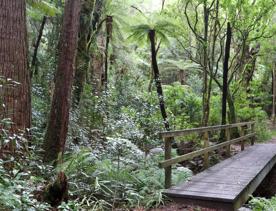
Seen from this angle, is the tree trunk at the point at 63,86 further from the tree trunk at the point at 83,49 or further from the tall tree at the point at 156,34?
the tall tree at the point at 156,34

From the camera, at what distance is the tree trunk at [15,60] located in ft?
18.0

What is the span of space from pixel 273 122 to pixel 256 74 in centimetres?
407

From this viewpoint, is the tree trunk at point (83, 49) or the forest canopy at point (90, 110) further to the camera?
the tree trunk at point (83, 49)

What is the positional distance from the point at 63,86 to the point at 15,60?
1.16 m

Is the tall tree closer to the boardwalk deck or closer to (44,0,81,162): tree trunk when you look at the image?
the boardwalk deck

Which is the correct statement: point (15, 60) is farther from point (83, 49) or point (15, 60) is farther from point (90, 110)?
point (83, 49)

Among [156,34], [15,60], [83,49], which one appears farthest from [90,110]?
[156,34]

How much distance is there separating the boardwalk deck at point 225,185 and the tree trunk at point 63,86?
2.03 metres

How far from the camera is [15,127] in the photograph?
5.47 meters

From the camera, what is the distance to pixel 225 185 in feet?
22.0

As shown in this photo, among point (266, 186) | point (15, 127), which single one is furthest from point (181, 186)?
point (266, 186)

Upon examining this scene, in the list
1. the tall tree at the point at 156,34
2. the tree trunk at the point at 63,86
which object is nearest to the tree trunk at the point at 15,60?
the tree trunk at the point at 63,86

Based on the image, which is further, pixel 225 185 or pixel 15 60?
pixel 225 185

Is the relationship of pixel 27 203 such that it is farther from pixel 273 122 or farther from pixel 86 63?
pixel 273 122
